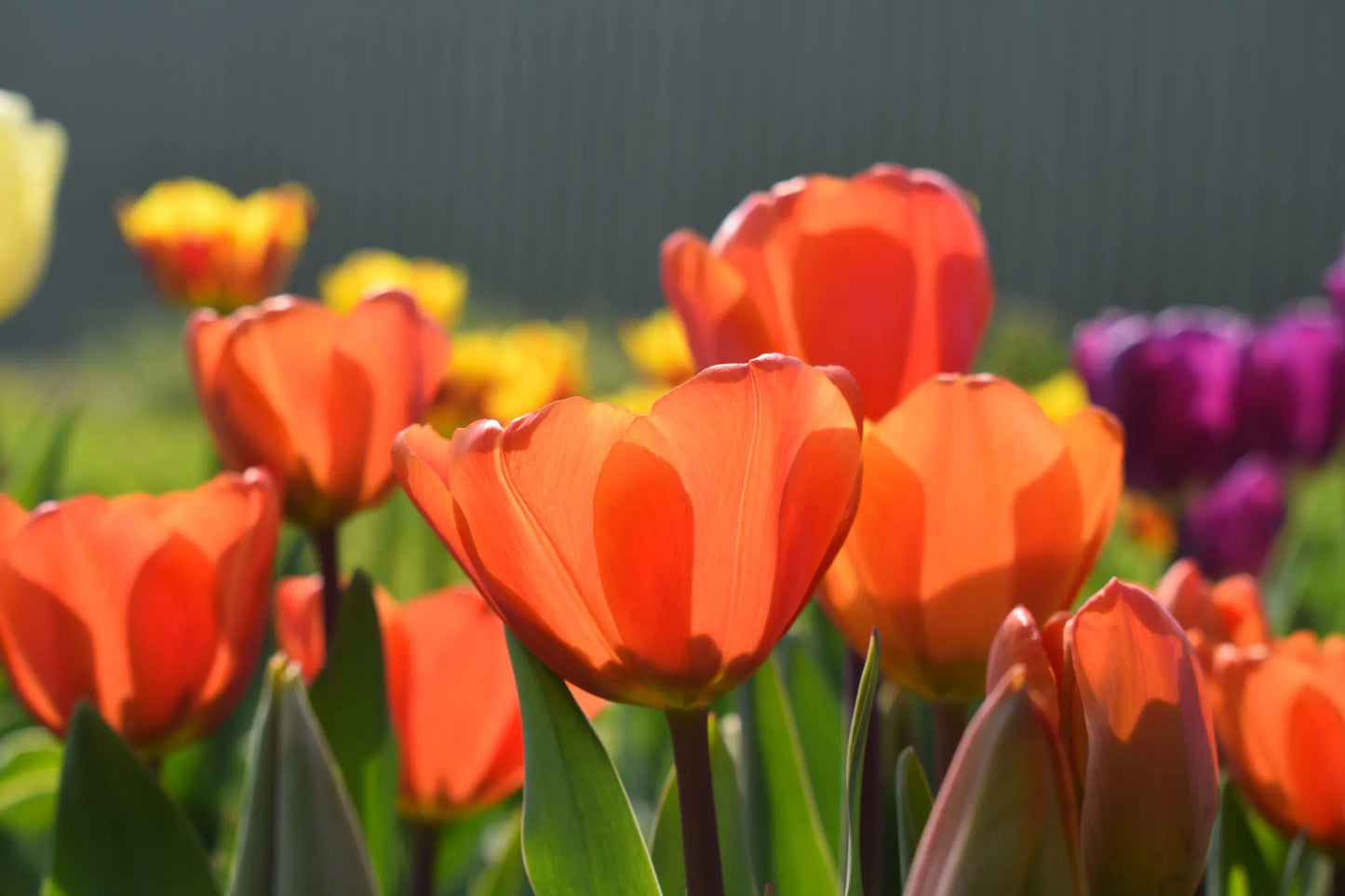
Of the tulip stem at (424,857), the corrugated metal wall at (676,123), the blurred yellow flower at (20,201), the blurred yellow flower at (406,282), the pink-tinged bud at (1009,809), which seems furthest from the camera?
the corrugated metal wall at (676,123)

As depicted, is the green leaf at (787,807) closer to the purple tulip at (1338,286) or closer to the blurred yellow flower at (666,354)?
the purple tulip at (1338,286)

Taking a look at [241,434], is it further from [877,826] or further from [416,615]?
[877,826]

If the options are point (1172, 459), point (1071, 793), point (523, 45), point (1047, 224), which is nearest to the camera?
point (1071, 793)

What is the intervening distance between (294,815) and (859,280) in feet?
0.72

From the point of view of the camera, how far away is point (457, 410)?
1489 mm

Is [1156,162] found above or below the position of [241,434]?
below

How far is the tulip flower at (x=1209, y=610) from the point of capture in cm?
47

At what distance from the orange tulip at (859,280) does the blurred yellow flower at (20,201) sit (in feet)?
1.21

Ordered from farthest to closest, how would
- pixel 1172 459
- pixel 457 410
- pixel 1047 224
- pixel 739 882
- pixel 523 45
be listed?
pixel 523 45 → pixel 1047 224 → pixel 457 410 → pixel 1172 459 → pixel 739 882

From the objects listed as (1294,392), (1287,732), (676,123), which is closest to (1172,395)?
(1294,392)

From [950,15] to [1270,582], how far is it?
20.3 feet

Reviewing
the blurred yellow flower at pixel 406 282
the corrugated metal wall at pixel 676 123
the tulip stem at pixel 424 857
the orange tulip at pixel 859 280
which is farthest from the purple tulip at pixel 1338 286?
the corrugated metal wall at pixel 676 123

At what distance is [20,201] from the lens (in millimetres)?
666

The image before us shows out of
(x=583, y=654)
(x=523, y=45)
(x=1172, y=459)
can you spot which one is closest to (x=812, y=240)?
(x=583, y=654)
